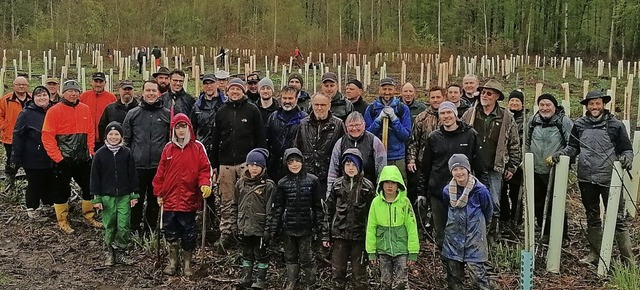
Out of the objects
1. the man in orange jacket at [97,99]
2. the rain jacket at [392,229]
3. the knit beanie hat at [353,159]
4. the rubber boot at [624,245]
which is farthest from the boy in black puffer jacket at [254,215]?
the rubber boot at [624,245]

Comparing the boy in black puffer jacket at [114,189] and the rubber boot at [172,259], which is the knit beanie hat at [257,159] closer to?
the rubber boot at [172,259]

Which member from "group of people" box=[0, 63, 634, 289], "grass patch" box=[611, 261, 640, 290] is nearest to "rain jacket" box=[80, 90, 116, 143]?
"group of people" box=[0, 63, 634, 289]

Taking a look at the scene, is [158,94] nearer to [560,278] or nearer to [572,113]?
[560,278]

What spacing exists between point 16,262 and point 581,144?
551 centimetres

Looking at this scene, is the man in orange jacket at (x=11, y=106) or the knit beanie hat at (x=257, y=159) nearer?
the knit beanie hat at (x=257, y=159)

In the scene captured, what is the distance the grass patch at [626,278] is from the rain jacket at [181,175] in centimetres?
359

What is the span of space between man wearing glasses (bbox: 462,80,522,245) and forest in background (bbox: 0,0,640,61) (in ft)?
84.3

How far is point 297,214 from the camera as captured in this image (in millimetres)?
4848

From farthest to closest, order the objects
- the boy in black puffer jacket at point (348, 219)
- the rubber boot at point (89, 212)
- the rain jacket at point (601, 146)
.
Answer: the rubber boot at point (89, 212) < the rain jacket at point (601, 146) < the boy in black puffer jacket at point (348, 219)

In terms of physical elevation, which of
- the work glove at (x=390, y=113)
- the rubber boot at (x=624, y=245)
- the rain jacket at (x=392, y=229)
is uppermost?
the work glove at (x=390, y=113)

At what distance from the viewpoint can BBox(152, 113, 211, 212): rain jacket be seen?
17.4ft

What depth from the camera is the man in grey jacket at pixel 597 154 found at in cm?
526

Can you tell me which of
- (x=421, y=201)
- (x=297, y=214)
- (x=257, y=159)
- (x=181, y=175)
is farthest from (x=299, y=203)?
(x=181, y=175)

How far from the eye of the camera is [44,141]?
6.31 meters
